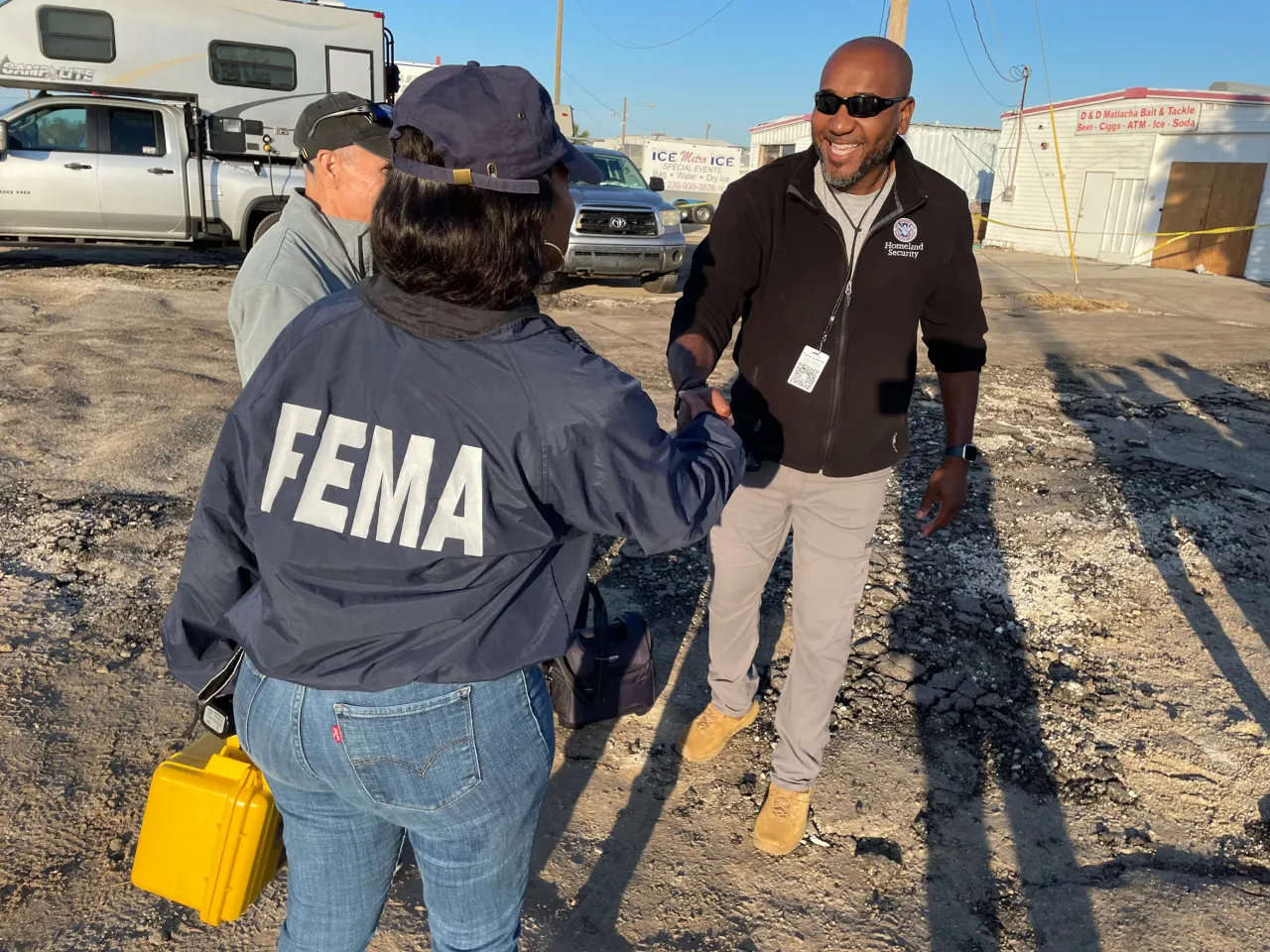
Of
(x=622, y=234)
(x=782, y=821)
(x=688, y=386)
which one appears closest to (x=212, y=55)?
(x=622, y=234)

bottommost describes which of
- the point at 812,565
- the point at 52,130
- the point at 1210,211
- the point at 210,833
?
the point at 210,833

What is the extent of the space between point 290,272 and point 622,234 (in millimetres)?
10468

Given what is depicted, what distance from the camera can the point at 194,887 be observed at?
5.41 ft

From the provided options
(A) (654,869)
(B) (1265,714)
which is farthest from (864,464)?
(B) (1265,714)

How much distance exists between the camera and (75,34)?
12047mm

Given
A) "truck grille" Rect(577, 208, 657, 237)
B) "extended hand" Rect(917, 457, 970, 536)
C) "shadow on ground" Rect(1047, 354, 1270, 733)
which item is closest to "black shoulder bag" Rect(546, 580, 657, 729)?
"extended hand" Rect(917, 457, 970, 536)

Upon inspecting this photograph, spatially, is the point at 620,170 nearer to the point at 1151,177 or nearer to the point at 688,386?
the point at 688,386

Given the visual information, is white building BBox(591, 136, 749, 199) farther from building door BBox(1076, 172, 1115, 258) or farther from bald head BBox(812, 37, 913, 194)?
bald head BBox(812, 37, 913, 194)

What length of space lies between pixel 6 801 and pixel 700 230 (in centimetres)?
2517

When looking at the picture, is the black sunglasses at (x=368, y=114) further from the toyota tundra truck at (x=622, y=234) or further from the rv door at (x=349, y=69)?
the rv door at (x=349, y=69)

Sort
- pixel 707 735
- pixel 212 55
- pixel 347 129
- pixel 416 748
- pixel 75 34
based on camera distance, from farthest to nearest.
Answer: pixel 212 55
pixel 75 34
pixel 707 735
pixel 347 129
pixel 416 748

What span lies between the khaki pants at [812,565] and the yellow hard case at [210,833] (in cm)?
150

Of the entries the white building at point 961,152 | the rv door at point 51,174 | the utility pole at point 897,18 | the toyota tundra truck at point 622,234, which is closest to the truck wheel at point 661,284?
the toyota tundra truck at point 622,234

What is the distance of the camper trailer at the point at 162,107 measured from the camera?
11.2 m
